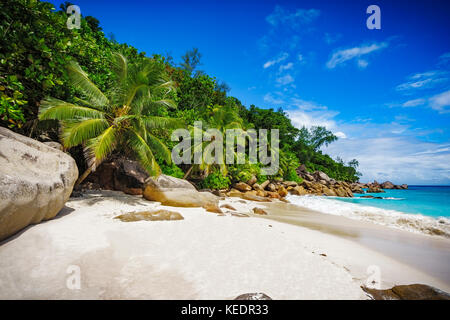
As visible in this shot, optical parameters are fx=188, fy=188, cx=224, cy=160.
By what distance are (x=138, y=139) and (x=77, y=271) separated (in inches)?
256

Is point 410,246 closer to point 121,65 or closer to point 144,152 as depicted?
point 144,152

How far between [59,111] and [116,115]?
2.03 m

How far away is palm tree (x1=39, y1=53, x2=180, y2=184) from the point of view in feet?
23.3

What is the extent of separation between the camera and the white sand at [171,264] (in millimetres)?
2441

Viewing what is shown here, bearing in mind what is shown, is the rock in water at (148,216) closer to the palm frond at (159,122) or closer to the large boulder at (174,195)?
the large boulder at (174,195)

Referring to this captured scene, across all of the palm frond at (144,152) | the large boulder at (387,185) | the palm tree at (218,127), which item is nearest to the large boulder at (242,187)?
the palm tree at (218,127)

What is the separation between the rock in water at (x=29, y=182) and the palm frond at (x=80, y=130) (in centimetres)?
189

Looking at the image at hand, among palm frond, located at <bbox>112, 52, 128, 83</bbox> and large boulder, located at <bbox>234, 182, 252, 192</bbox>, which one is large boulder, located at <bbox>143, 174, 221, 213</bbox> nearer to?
palm frond, located at <bbox>112, 52, 128, 83</bbox>

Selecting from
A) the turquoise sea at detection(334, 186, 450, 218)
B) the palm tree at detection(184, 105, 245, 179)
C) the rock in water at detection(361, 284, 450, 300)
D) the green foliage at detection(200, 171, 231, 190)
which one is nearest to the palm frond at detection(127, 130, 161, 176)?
the palm tree at detection(184, 105, 245, 179)

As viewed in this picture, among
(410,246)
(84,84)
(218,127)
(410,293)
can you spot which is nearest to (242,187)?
(218,127)

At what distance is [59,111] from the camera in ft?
22.6

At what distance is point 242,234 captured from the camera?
4.75 metres
